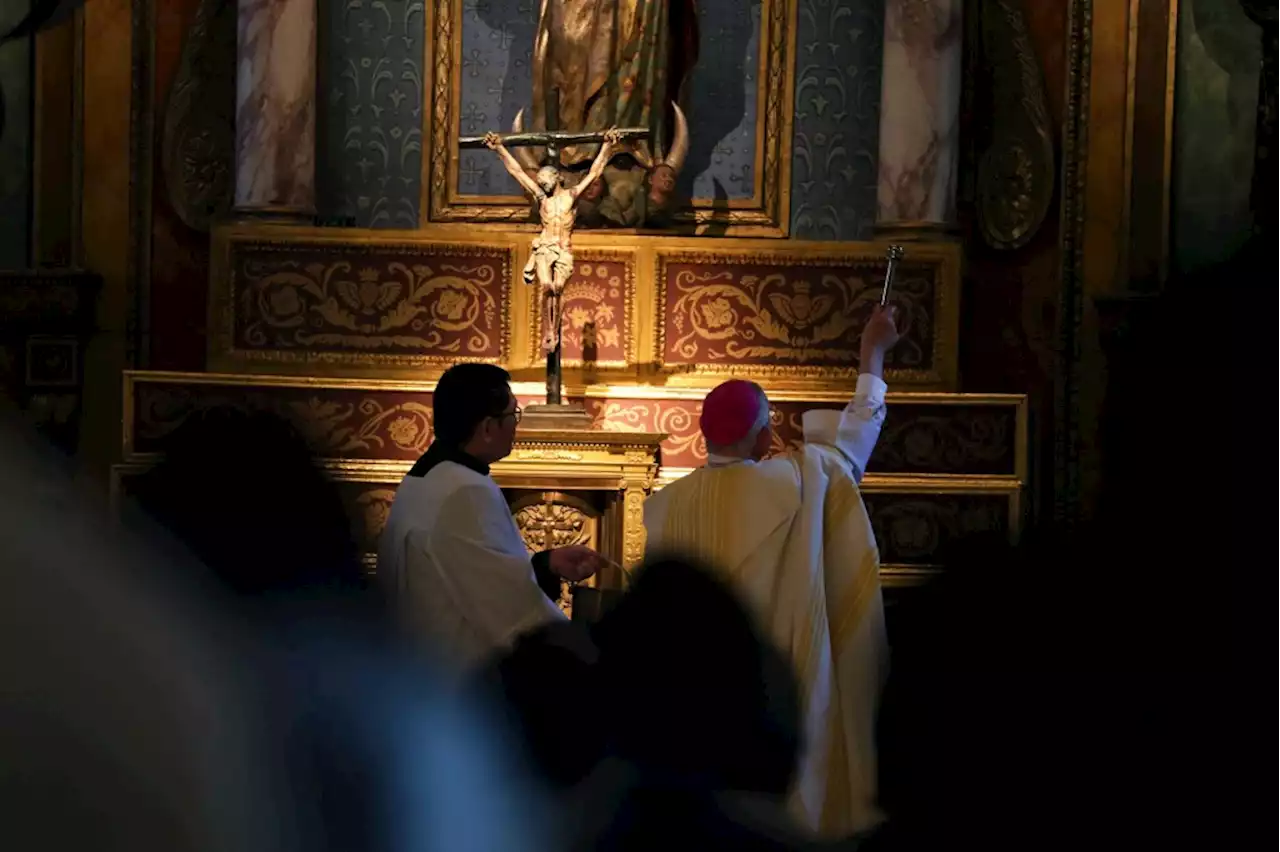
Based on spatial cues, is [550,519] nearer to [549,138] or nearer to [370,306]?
[370,306]

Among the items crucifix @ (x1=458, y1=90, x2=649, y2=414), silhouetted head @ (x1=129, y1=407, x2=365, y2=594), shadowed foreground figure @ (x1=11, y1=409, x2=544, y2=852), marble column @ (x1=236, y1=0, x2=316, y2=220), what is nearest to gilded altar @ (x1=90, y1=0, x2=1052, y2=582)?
marble column @ (x1=236, y1=0, x2=316, y2=220)

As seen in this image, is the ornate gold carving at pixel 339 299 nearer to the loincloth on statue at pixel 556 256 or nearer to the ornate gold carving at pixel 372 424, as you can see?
the ornate gold carving at pixel 372 424

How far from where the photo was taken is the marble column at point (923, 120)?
25.1 feet

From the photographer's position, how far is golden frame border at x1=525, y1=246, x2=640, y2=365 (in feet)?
24.7

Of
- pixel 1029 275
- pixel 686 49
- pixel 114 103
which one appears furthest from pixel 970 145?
pixel 114 103

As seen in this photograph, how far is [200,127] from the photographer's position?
8.18 metres

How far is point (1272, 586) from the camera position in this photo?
1682 mm

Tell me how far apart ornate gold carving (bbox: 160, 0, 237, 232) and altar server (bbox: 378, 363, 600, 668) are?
17.3 ft

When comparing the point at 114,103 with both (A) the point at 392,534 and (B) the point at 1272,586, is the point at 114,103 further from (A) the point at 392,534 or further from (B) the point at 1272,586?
(B) the point at 1272,586

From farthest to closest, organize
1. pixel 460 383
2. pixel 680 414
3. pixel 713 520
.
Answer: pixel 680 414 → pixel 713 520 → pixel 460 383

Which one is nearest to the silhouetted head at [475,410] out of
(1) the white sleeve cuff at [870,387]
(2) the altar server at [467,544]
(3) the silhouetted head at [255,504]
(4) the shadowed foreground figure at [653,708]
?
(2) the altar server at [467,544]

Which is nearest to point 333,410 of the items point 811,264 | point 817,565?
point 811,264

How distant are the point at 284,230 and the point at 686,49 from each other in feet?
7.22

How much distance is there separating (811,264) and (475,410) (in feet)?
14.5
